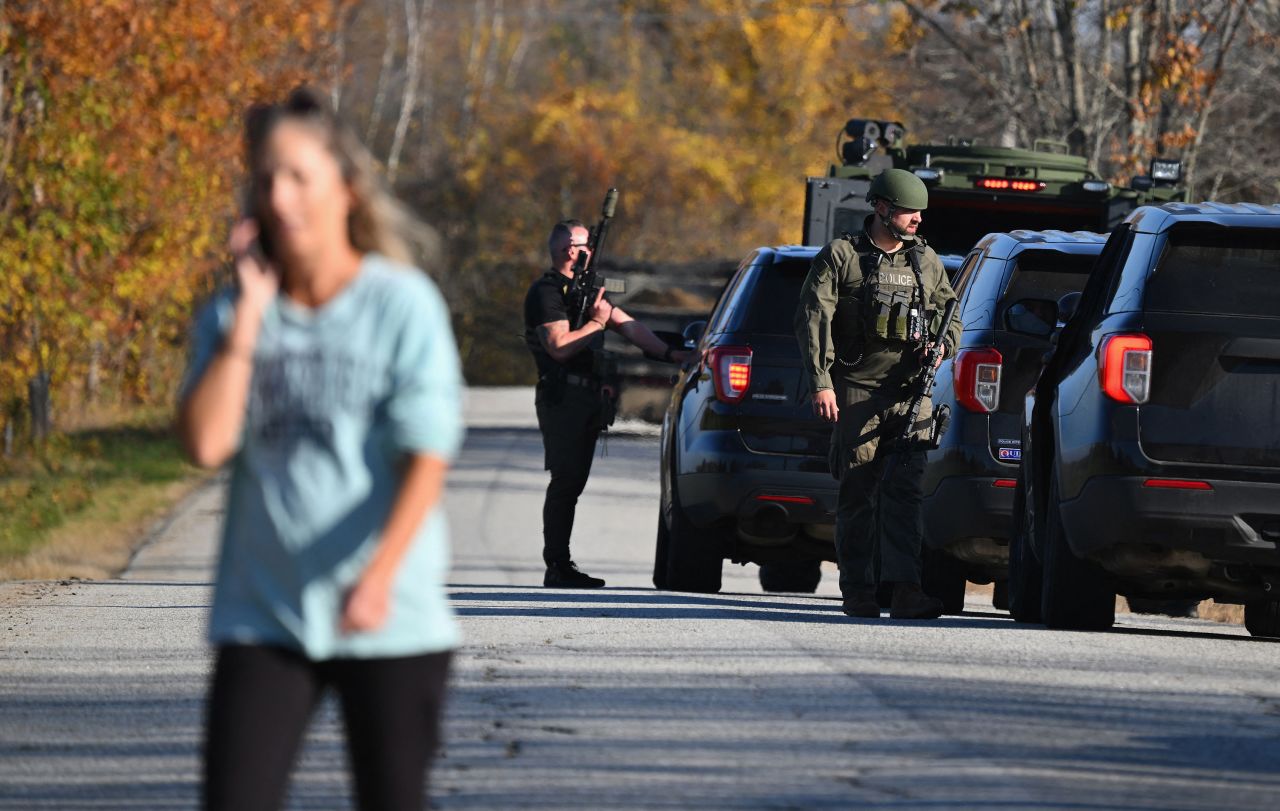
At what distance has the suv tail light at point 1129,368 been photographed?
930 centimetres

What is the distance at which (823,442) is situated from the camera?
40.3 feet

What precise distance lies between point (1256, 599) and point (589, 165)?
53.2 meters

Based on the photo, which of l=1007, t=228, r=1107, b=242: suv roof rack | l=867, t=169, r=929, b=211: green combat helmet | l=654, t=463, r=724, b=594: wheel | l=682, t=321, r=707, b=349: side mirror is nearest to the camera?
l=867, t=169, r=929, b=211: green combat helmet

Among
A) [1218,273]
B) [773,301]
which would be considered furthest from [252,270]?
[773,301]

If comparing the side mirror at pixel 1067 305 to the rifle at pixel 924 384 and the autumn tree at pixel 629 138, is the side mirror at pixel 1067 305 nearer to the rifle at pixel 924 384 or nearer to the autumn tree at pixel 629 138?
the rifle at pixel 924 384

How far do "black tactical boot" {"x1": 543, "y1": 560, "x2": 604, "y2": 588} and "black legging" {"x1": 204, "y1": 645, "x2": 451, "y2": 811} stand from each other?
937 cm

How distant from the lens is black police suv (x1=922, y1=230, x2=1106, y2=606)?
37.5 ft

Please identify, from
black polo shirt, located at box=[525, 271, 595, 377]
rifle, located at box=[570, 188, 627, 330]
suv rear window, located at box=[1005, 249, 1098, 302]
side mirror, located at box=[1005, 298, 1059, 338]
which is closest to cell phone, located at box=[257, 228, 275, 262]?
side mirror, located at box=[1005, 298, 1059, 338]

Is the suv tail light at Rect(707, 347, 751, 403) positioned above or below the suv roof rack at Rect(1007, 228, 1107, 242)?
below

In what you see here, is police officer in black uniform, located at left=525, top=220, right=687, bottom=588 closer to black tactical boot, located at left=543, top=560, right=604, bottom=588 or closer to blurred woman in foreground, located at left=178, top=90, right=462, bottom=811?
black tactical boot, located at left=543, top=560, right=604, bottom=588

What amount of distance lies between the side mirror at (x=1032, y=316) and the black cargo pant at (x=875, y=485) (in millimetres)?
766

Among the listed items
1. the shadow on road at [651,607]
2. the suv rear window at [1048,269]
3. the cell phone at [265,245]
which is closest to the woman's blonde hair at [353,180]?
the cell phone at [265,245]

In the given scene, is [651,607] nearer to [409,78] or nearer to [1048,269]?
[1048,269]

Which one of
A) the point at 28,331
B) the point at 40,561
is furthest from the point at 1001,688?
the point at 28,331
